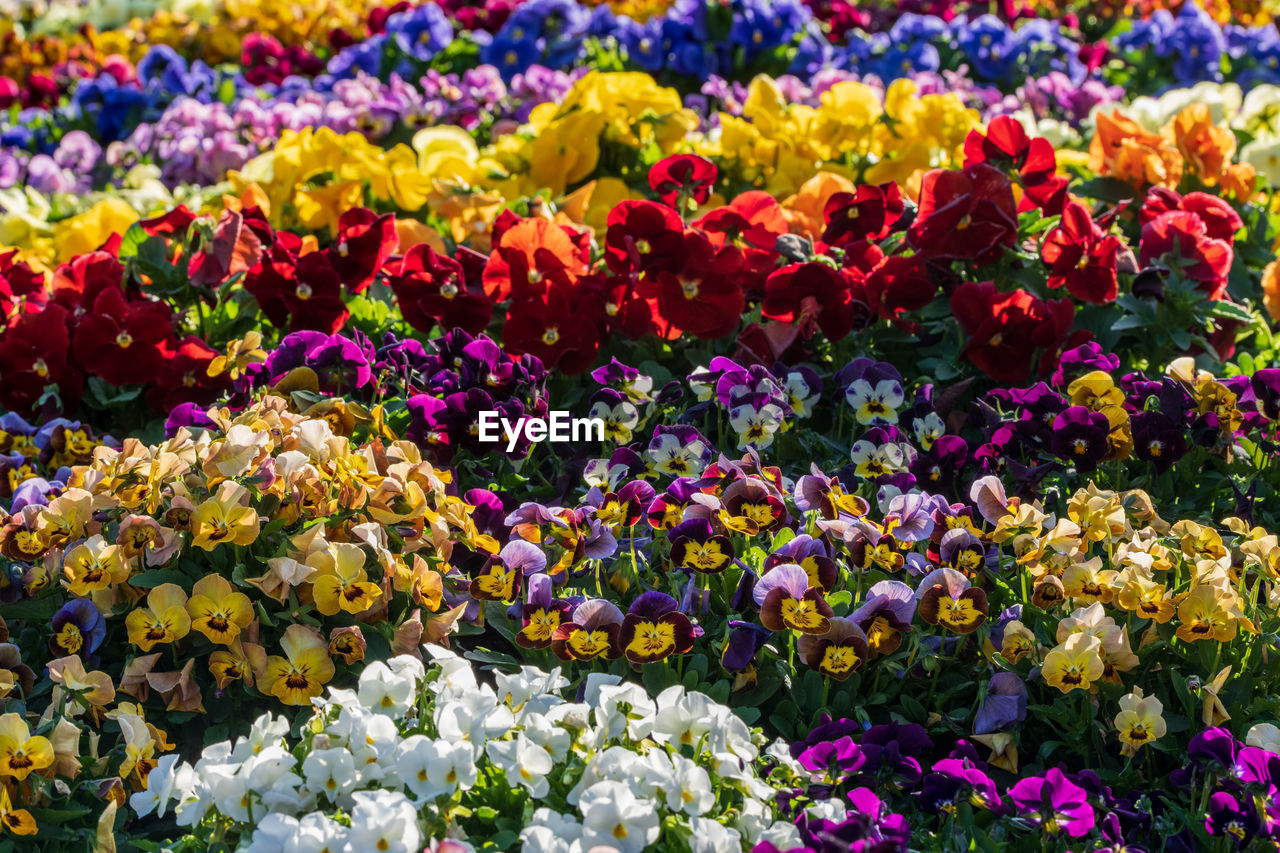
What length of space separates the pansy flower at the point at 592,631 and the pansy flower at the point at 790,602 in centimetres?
26

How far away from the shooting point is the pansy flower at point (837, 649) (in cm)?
211

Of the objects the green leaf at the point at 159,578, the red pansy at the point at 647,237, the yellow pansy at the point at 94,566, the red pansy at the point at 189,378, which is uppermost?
the red pansy at the point at 647,237

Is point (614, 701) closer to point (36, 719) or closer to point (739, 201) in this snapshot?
point (36, 719)

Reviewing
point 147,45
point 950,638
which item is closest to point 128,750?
point 950,638

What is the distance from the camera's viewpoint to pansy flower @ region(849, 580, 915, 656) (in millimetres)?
2145

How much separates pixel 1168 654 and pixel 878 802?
31.4 inches

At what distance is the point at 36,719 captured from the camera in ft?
7.35

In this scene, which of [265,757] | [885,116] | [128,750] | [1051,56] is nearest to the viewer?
[265,757]

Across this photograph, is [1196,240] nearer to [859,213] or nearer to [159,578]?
[859,213]

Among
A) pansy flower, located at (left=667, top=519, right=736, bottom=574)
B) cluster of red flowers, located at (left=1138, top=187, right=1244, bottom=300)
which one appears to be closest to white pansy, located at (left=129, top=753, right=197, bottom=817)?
pansy flower, located at (left=667, top=519, right=736, bottom=574)

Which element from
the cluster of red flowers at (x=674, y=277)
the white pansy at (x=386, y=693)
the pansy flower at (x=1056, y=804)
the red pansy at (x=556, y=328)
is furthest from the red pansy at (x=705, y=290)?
the pansy flower at (x=1056, y=804)

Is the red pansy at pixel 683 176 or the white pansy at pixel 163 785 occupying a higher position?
the red pansy at pixel 683 176

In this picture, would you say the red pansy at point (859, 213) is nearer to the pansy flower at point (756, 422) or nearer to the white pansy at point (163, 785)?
the pansy flower at point (756, 422)

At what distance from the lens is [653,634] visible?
2.14m
